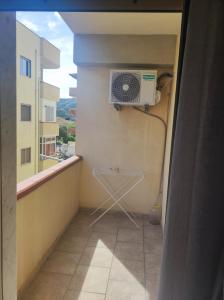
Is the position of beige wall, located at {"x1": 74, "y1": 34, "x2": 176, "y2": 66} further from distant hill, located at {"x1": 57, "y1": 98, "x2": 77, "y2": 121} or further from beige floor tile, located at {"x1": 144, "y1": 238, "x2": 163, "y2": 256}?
beige floor tile, located at {"x1": 144, "y1": 238, "x2": 163, "y2": 256}

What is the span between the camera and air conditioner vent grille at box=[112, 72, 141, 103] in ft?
9.39

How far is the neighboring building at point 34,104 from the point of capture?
696 cm

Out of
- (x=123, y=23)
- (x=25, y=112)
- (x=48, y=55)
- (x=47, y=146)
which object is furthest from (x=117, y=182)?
(x=48, y=55)

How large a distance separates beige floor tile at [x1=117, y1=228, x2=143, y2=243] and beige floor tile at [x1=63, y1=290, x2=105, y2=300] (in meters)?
0.89

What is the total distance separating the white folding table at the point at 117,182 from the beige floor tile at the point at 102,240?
50 cm

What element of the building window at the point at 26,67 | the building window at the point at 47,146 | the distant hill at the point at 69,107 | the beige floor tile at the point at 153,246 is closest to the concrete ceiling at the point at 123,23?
the distant hill at the point at 69,107

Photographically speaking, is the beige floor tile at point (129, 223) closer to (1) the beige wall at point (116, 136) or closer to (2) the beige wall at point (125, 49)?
(1) the beige wall at point (116, 136)

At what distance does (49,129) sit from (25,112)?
1458 mm

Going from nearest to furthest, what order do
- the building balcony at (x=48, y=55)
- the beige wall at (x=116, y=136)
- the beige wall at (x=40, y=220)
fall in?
the beige wall at (x=40, y=220) < the beige wall at (x=116, y=136) < the building balcony at (x=48, y=55)

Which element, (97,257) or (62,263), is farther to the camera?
(97,257)

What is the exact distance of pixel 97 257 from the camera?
228cm

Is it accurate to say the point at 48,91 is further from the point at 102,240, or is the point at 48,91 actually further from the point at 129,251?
the point at 129,251

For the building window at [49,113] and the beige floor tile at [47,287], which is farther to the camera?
the building window at [49,113]

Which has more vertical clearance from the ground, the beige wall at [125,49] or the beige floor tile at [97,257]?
the beige wall at [125,49]
